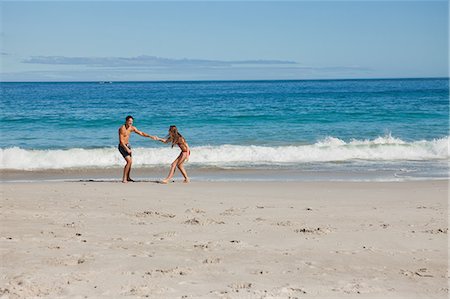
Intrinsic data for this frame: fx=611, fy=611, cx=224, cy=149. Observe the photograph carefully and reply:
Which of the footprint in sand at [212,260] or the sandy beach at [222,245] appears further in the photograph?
the footprint in sand at [212,260]

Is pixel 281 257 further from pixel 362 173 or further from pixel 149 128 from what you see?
pixel 149 128

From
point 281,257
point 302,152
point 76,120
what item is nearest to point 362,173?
point 302,152

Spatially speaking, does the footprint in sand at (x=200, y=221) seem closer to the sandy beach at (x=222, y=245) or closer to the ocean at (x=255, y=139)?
the sandy beach at (x=222, y=245)

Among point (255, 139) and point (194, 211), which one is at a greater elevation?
point (194, 211)

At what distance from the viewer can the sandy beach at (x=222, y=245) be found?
18.3 ft

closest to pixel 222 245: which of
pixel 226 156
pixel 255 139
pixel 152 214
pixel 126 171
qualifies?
pixel 152 214

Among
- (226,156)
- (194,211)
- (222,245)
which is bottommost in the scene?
(226,156)

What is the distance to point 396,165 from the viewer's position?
17578 millimetres

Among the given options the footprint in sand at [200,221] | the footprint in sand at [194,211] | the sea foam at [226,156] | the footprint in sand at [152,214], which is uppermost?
the footprint in sand at [200,221]

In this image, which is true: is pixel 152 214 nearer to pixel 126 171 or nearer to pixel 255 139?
pixel 126 171

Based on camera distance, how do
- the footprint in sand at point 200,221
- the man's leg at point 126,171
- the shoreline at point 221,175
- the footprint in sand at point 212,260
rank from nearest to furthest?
the footprint in sand at point 212,260
the footprint in sand at point 200,221
the man's leg at point 126,171
the shoreline at point 221,175

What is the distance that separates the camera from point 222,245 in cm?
712

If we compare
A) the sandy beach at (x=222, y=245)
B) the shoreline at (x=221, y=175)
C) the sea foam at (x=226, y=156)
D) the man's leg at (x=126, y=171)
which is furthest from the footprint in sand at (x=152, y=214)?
the sea foam at (x=226, y=156)

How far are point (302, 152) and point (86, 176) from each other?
7637 mm
